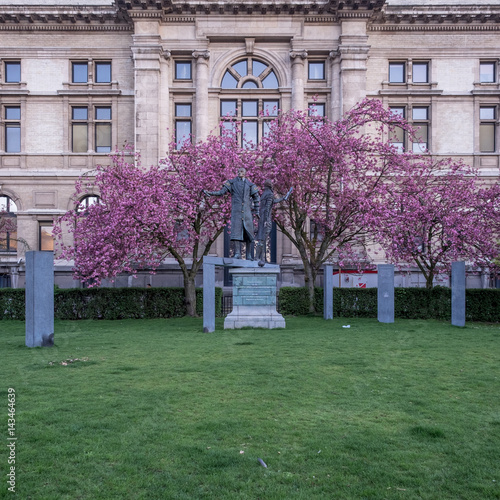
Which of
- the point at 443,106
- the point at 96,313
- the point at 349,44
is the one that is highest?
the point at 349,44

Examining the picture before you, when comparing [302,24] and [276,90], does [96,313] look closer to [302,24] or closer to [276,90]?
[276,90]

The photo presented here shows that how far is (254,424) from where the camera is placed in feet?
16.9

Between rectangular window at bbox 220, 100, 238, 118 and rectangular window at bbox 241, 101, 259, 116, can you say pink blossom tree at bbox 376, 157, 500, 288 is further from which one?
rectangular window at bbox 220, 100, 238, 118

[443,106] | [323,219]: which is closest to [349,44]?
[443,106]

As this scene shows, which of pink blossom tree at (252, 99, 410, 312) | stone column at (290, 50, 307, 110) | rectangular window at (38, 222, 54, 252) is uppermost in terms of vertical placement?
stone column at (290, 50, 307, 110)

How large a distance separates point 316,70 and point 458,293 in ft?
62.4

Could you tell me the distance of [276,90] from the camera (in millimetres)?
30281

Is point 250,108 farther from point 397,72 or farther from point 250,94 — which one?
point 397,72

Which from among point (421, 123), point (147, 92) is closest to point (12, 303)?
point (147, 92)

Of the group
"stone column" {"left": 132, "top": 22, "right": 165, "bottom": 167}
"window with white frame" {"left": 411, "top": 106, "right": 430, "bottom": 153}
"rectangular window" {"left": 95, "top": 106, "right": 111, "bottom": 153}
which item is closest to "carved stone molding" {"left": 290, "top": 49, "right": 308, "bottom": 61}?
"window with white frame" {"left": 411, "top": 106, "right": 430, "bottom": 153}

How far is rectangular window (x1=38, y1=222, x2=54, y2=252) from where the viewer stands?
29.7 meters

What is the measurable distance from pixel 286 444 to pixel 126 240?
1499 centimetres

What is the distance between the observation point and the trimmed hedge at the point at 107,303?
19.2m

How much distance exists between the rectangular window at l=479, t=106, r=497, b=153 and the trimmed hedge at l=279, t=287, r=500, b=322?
591 inches
